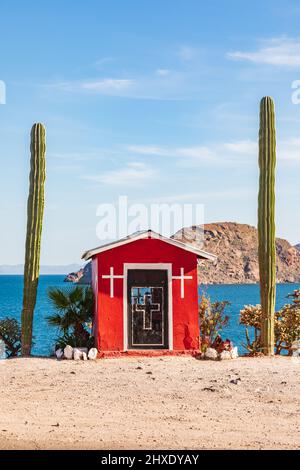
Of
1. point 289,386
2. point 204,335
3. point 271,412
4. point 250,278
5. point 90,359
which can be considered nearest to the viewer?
point 271,412

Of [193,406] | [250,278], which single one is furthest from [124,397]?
[250,278]

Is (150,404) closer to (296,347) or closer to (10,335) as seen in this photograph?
(296,347)

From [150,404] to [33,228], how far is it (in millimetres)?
8529

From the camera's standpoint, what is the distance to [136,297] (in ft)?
65.3

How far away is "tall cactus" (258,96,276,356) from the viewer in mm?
20547

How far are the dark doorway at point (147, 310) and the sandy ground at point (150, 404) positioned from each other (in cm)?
87

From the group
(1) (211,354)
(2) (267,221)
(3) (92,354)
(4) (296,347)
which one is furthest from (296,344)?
(3) (92,354)

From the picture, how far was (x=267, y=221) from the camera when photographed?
2073 cm

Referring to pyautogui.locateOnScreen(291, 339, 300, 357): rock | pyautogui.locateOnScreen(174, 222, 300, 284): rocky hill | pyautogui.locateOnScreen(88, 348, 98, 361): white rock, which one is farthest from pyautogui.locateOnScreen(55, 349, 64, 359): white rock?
pyautogui.locateOnScreen(174, 222, 300, 284): rocky hill

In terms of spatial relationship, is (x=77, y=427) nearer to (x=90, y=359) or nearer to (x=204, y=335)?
(x=90, y=359)

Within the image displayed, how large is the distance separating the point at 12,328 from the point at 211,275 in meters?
177

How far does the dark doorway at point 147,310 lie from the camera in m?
19.8

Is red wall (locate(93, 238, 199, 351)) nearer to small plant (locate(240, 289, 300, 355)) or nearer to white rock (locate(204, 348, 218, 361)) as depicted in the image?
white rock (locate(204, 348, 218, 361))

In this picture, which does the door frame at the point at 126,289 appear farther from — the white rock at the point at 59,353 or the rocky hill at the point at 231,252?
the rocky hill at the point at 231,252
